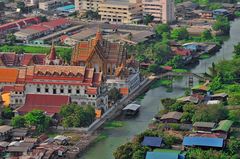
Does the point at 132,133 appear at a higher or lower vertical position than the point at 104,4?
lower

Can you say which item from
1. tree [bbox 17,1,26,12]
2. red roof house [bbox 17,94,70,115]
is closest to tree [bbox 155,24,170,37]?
tree [bbox 17,1,26,12]

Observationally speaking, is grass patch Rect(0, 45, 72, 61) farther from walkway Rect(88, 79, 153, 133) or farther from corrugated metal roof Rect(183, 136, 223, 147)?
corrugated metal roof Rect(183, 136, 223, 147)

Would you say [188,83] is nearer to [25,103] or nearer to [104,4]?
[25,103]

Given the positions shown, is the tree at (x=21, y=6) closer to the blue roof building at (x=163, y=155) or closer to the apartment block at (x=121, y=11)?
the apartment block at (x=121, y=11)

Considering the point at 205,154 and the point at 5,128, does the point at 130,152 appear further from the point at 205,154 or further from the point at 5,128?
the point at 5,128

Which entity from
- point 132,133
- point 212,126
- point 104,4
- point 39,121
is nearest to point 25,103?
point 39,121

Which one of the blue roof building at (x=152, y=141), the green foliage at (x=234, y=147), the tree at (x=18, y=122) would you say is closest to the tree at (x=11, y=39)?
the tree at (x=18, y=122)

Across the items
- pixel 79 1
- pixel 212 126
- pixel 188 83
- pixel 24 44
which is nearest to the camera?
pixel 212 126
